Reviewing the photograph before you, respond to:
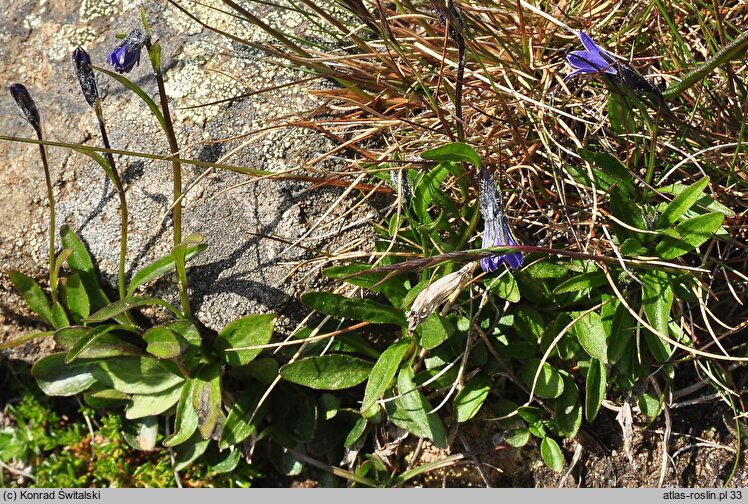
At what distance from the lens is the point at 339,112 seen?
210 cm

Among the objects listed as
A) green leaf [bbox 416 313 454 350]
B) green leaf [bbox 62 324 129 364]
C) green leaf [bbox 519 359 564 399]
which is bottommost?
green leaf [bbox 519 359 564 399]

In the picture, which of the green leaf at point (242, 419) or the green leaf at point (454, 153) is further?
the green leaf at point (242, 419)

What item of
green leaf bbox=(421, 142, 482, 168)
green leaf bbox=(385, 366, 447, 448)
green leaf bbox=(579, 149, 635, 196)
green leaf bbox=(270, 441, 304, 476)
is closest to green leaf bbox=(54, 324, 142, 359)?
green leaf bbox=(270, 441, 304, 476)

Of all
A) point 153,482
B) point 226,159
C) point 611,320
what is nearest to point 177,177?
Answer: point 226,159

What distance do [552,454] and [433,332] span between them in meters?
0.52

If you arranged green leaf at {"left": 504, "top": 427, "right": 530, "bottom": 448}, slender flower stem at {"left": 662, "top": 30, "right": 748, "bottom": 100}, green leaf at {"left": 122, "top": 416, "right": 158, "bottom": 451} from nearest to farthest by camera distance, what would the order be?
slender flower stem at {"left": 662, "top": 30, "right": 748, "bottom": 100}, green leaf at {"left": 504, "top": 427, "right": 530, "bottom": 448}, green leaf at {"left": 122, "top": 416, "right": 158, "bottom": 451}

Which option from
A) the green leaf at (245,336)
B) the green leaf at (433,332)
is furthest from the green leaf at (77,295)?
the green leaf at (433,332)

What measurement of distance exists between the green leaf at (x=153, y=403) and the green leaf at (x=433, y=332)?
30.1 inches

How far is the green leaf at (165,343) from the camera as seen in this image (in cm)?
183

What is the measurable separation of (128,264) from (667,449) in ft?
5.26

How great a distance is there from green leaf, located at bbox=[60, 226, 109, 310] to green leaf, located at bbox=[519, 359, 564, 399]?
1.25m

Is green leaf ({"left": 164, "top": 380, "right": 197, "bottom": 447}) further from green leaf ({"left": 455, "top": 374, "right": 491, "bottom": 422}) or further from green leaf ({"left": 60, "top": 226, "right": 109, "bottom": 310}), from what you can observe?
green leaf ({"left": 455, "top": 374, "right": 491, "bottom": 422})

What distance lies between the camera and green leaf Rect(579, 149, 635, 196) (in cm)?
174

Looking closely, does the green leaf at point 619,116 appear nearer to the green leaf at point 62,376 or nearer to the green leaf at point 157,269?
the green leaf at point 157,269
